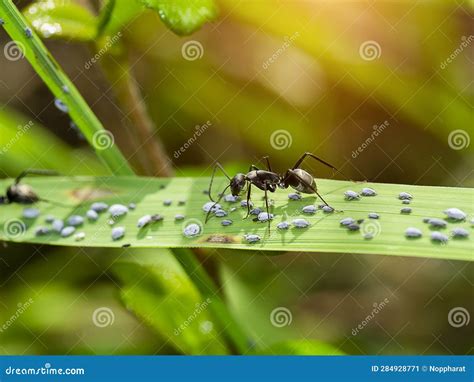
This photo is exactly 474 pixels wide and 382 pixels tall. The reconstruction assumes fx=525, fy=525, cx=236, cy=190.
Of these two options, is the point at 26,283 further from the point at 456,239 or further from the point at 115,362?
the point at 456,239

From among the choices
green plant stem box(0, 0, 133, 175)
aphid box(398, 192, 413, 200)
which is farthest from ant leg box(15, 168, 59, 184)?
aphid box(398, 192, 413, 200)

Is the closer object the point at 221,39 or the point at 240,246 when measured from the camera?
the point at 240,246

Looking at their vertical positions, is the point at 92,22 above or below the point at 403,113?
below

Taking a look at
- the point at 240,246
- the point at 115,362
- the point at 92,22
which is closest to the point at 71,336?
the point at 115,362

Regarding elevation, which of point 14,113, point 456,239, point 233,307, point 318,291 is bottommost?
point 14,113

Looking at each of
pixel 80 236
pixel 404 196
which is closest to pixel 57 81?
pixel 80 236

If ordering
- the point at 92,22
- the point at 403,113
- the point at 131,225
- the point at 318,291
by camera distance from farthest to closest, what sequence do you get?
the point at 403,113
the point at 318,291
the point at 92,22
the point at 131,225

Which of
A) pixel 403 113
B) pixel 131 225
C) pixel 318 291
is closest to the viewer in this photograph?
pixel 131 225
